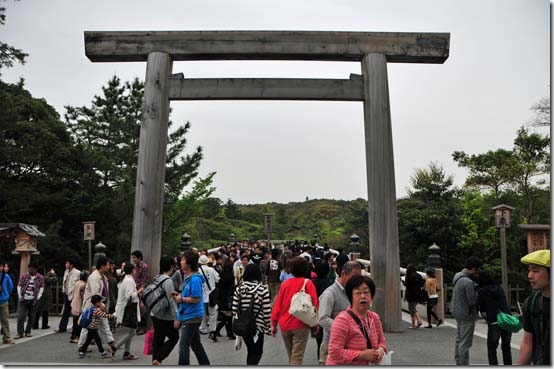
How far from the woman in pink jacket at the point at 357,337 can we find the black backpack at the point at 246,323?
7.81ft

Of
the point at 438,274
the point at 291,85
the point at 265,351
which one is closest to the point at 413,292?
the point at 438,274

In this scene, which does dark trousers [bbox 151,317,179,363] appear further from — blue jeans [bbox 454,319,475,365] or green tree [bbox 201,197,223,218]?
green tree [bbox 201,197,223,218]

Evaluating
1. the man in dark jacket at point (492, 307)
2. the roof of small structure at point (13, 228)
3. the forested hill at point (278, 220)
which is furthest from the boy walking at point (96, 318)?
the forested hill at point (278, 220)

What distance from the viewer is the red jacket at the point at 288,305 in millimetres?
5793

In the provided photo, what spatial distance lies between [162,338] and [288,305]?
1.91 meters

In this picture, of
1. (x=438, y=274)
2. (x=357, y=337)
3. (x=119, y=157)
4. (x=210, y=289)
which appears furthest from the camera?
(x=119, y=157)

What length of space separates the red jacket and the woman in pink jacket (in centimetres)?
202

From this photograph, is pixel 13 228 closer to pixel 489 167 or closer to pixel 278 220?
pixel 489 167

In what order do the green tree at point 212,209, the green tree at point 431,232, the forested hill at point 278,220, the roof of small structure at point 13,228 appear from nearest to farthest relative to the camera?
1. the roof of small structure at point 13,228
2. the green tree at point 431,232
3. the forested hill at point 278,220
4. the green tree at point 212,209

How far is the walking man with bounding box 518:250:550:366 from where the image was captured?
3.82m

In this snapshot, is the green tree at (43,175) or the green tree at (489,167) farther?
the green tree at (489,167)

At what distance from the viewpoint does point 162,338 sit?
6.64 meters

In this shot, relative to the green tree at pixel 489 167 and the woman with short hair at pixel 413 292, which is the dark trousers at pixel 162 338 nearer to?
the woman with short hair at pixel 413 292

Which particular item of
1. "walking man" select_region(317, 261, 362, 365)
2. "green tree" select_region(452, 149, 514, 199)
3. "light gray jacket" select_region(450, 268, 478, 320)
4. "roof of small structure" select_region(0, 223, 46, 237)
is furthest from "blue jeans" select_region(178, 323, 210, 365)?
"green tree" select_region(452, 149, 514, 199)
